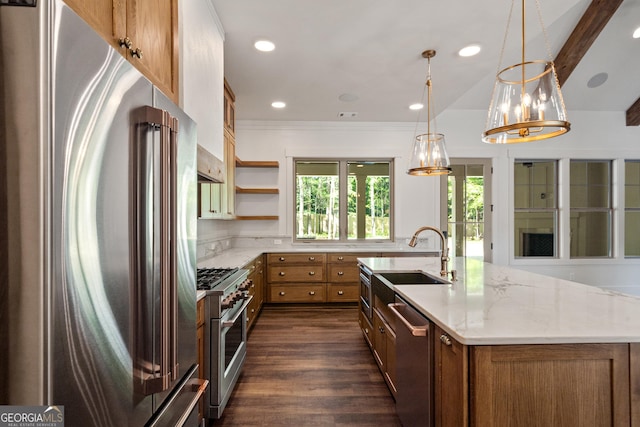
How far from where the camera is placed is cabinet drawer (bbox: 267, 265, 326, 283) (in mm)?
4570

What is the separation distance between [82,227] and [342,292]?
4186 millimetres

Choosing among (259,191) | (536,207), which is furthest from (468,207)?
(259,191)

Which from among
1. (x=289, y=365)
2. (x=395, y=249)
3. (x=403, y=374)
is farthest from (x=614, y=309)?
(x=395, y=249)

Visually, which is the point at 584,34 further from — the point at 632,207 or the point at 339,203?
the point at 339,203

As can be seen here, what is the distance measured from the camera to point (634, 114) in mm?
5203

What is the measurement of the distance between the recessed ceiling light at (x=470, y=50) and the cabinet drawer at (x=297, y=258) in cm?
292

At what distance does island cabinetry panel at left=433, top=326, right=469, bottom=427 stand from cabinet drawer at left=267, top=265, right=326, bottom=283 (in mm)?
3269

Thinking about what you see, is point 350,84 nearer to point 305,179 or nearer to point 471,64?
point 471,64

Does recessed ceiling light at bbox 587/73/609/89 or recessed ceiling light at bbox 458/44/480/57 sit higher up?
recessed ceiling light at bbox 587/73/609/89

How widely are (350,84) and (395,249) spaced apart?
2.59m

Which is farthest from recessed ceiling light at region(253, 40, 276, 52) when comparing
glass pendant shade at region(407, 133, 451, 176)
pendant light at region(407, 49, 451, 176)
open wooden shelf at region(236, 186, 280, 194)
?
open wooden shelf at region(236, 186, 280, 194)

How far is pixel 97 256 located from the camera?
70cm

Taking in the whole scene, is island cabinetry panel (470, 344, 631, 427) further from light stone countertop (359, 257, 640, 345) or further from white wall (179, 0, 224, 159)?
white wall (179, 0, 224, 159)

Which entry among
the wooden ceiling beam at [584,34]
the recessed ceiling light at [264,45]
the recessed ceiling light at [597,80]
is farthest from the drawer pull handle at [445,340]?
the recessed ceiling light at [597,80]
